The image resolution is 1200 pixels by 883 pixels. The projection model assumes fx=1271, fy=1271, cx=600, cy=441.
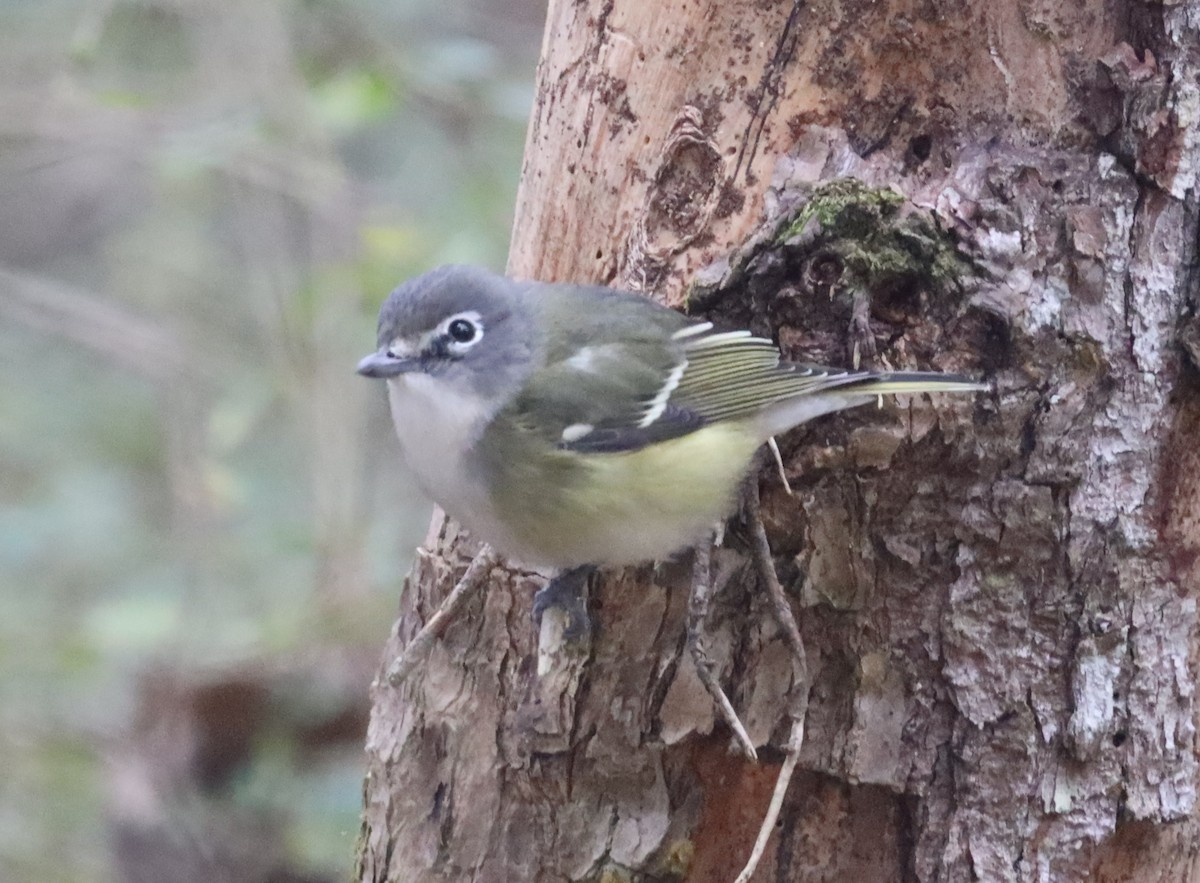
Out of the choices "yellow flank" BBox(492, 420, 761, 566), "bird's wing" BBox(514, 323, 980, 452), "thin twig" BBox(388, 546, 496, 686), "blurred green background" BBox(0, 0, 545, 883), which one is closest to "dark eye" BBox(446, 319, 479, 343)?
"bird's wing" BBox(514, 323, 980, 452)

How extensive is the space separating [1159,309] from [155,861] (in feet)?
11.9

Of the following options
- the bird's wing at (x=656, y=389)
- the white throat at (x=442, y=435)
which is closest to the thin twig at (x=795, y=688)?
the bird's wing at (x=656, y=389)

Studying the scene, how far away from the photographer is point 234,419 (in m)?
4.24

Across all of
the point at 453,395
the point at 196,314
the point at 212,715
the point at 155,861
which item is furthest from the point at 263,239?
the point at 453,395

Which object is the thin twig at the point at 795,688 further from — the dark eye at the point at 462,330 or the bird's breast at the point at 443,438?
the dark eye at the point at 462,330

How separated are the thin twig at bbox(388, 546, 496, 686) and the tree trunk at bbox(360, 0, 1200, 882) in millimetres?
222

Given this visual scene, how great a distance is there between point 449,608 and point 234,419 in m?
2.00

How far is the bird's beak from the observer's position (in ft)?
7.68

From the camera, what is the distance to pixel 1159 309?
84.0 inches

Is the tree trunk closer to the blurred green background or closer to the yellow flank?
the yellow flank

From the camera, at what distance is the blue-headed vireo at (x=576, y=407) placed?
2258 millimetres

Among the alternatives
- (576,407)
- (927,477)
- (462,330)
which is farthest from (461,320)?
(927,477)

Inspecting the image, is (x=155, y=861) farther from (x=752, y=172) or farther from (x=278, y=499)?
(x=752, y=172)

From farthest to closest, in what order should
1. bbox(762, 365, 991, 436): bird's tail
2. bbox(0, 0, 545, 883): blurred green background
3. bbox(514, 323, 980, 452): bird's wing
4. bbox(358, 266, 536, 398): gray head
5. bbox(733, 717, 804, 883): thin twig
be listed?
bbox(0, 0, 545, 883): blurred green background < bbox(358, 266, 536, 398): gray head < bbox(514, 323, 980, 452): bird's wing < bbox(733, 717, 804, 883): thin twig < bbox(762, 365, 991, 436): bird's tail
